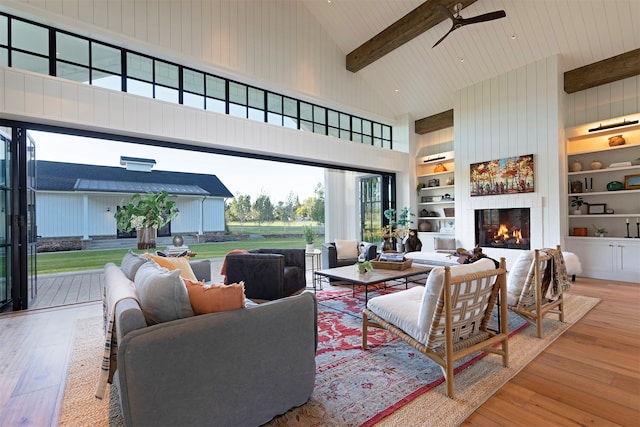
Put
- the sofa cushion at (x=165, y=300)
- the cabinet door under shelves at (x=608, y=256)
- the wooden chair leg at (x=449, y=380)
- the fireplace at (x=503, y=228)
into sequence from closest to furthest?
the sofa cushion at (x=165, y=300) < the wooden chair leg at (x=449, y=380) < the cabinet door under shelves at (x=608, y=256) < the fireplace at (x=503, y=228)

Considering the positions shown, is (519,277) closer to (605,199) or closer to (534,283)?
(534,283)

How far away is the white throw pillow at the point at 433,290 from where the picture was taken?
78.3 inches

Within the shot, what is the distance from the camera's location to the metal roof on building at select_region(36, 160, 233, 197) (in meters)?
6.80

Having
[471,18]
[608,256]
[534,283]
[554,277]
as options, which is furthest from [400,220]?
[534,283]

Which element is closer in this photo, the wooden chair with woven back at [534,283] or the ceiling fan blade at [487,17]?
the wooden chair with woven back at [534,283]

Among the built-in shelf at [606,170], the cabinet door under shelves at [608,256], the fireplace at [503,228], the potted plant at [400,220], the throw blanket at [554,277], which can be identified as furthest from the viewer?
the potted plant at [400,220]

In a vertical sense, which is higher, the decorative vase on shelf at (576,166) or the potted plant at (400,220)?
the decorative vase on shelf at (576,166)

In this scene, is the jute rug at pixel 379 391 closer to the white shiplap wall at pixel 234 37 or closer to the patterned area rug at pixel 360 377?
the patterned area rug at pixel 360 377

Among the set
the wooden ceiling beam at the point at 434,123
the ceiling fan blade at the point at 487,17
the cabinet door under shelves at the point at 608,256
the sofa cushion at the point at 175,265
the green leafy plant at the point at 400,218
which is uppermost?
the ceiling fan blade at the point at 487,17

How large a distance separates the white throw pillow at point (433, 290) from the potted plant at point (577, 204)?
559 centimetres

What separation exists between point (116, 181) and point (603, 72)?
10594mm

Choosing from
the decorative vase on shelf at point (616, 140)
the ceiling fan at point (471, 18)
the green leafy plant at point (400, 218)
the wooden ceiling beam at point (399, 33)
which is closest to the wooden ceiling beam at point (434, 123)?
the green leafy plant at point (400, 218)

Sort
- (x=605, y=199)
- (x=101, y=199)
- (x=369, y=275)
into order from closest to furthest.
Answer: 1. (x=369, y=275)
2. (x=605, y=199)
3. (x=101, y=199)

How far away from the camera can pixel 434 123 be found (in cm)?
803
